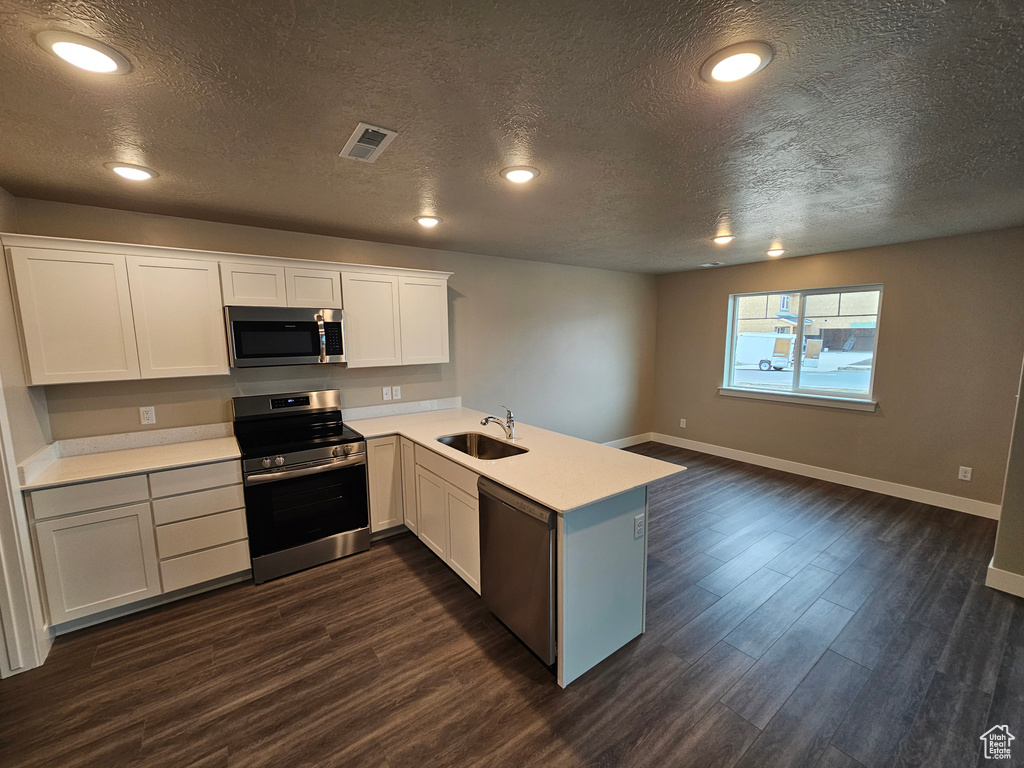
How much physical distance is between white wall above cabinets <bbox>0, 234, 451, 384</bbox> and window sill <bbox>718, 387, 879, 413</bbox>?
4370 mm

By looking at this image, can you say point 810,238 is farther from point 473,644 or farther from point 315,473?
point 315,473

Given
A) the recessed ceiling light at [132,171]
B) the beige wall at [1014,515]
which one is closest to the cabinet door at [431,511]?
the recessed ceiling light at [132,171]

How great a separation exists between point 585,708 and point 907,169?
10.1 ft

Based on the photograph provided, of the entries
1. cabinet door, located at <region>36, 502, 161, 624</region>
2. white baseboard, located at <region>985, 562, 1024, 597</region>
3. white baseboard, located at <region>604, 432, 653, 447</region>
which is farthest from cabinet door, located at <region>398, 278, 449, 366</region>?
white baseboard, located at <region>985, 562, 1024, 597</region>

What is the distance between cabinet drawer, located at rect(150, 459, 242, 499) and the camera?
2408 millimetres

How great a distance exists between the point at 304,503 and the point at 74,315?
1.71 meters

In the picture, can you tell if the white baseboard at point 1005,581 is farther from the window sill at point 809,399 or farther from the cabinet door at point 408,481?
the cabinet door at point 408,481

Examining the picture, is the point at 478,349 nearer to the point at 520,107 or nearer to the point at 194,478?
the point at 194,478

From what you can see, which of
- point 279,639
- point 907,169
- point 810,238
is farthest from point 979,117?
point 279,639

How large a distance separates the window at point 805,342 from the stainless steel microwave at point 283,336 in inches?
188

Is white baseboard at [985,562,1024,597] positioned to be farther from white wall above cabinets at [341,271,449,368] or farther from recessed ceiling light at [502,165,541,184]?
white wall above cabinets at [341,271,449,368]

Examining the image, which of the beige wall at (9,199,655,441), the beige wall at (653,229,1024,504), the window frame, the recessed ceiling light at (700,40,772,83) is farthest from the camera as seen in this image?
the window frame

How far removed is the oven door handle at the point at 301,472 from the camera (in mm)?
2657

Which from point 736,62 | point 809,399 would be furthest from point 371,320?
point 809,399
